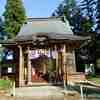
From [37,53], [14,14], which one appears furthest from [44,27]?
[14,14]

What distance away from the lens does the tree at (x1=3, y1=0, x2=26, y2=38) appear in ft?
158

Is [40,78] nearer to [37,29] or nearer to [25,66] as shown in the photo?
[25,66]

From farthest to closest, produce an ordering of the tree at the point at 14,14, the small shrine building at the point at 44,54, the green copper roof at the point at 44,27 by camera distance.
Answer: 1. the tree at the point at 14,14
2. the green copper roof at the point at 44,27
3. the small shrine building at the point at 44,54

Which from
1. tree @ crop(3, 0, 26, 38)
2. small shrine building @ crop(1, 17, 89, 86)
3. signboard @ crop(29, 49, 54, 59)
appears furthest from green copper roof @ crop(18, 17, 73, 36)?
tree @ crop(3, 0, 26, 38)

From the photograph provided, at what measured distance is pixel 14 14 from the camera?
163 ft

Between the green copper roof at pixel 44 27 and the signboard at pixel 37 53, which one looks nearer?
the signboard at pixel 37 53

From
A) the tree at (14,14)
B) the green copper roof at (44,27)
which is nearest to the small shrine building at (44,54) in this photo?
the green copper roof at (44,27)

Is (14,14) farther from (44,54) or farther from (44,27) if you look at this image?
(44,54)

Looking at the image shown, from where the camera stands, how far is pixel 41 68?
1158 inches

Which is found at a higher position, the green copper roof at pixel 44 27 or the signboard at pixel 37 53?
the green copper roof at pixel 44 27

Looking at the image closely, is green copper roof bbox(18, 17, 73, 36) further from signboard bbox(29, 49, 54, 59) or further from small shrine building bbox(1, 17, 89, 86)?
signboard bbox(29, 49, 54, 59)

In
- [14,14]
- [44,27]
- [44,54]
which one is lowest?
[44,54]

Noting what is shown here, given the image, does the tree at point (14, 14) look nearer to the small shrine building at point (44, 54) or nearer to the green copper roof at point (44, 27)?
the green copper roof at point (44, 27)

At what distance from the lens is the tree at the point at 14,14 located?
48.1 metres
